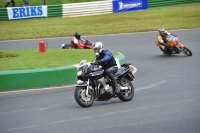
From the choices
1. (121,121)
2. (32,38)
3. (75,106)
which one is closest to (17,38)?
(32,38)

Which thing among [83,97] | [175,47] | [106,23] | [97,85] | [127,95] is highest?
[97,85]

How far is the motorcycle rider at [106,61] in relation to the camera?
12461mm

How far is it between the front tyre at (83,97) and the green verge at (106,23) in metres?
18.7

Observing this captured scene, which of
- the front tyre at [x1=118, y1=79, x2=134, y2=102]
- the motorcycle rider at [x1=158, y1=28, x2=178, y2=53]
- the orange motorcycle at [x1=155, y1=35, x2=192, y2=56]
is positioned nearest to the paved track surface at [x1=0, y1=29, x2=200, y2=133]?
the front tyre at [x1=118, y1=79, x2=134, y2=102]

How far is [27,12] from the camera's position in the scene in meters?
35.9

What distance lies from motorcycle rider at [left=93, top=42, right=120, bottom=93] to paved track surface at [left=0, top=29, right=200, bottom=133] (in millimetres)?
621

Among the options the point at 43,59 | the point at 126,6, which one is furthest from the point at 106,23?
the point at 43,59

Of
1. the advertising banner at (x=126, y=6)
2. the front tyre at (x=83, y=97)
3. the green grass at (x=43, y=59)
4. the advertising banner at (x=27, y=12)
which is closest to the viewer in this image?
the front tyre at (x=83, y=97)

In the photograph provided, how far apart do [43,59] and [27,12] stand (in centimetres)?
1827

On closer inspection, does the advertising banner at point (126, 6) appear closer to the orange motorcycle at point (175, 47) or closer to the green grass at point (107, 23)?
the green grass at point (107, 23)

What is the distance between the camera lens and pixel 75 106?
12.4m

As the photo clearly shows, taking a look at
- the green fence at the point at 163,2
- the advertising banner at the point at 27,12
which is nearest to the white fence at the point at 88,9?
the advertising banner at the point at 27,12

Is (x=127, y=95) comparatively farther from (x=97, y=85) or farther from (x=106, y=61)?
(x=106, y=61)

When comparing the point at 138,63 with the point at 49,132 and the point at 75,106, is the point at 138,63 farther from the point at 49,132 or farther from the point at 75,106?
the point at 49,132
